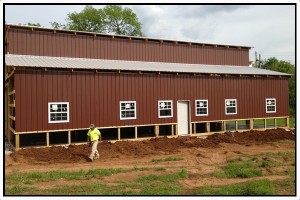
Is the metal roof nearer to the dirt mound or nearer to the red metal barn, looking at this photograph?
the red metal barn

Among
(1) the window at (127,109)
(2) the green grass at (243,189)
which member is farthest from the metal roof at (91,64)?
(2) the green grass at (243,189)

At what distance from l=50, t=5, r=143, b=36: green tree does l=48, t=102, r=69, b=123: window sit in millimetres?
38567

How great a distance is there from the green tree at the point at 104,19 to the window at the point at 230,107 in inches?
1386

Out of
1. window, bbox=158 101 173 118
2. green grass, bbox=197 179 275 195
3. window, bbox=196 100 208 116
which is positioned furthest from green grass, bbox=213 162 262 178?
window, bbox=196 100 208 116

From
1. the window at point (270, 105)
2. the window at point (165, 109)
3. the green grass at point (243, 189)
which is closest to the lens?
the green grass at point (243, 189)

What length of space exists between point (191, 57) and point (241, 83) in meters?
6.10

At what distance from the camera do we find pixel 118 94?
1902 cm

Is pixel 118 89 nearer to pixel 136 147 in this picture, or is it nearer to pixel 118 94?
pixel 118 94

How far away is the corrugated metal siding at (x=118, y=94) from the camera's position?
1647 cm

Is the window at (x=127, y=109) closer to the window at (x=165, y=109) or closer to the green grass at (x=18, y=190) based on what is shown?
the window at (x=165, y=109)

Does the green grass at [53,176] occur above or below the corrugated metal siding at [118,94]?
below

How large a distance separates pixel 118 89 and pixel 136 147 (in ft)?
13.7

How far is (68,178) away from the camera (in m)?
10.9

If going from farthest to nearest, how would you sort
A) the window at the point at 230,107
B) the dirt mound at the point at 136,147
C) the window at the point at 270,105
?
the window at the point at 270,105 → the window at the point at 230,107 → the dirt mound at the point at 136,147
